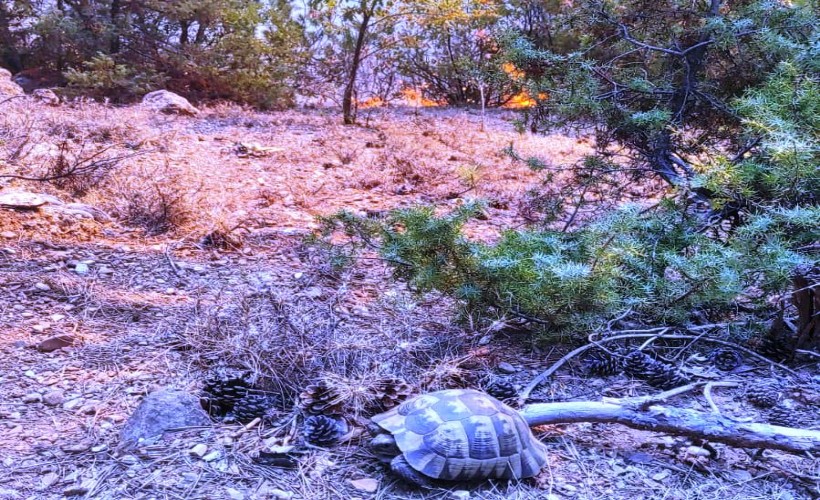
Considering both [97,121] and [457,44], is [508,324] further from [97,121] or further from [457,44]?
[457,44]

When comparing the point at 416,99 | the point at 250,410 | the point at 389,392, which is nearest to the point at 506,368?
the point at 389,392

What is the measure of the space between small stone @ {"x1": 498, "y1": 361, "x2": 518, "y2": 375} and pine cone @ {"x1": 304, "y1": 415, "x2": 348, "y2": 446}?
905 mm

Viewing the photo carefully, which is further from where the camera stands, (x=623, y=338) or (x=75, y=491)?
(x=623, y=338)

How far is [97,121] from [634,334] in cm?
654

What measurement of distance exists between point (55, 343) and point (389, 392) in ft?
5.29

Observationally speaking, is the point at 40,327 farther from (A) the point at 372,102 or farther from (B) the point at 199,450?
(A) the point at 372,102

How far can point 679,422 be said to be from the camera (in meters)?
Result: 2.21

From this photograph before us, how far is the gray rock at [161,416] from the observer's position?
220 centimetres

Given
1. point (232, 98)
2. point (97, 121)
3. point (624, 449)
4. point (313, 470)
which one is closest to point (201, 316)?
point (313, 470)

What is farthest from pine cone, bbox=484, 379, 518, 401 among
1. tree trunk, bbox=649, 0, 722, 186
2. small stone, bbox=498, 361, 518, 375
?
tree trunk, bbox=649, 0, 722, 186

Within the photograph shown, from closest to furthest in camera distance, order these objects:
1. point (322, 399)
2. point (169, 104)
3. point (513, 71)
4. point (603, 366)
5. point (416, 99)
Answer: point (322, 399) < point (603, 366) < point (513, 71) < point (169, 104) < point (416, 99)

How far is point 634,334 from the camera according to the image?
2.93m

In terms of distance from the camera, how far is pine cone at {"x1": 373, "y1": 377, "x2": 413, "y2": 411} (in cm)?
236

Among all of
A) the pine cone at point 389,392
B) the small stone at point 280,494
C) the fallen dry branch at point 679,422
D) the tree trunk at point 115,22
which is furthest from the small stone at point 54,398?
the tree trunk at point 115,22
